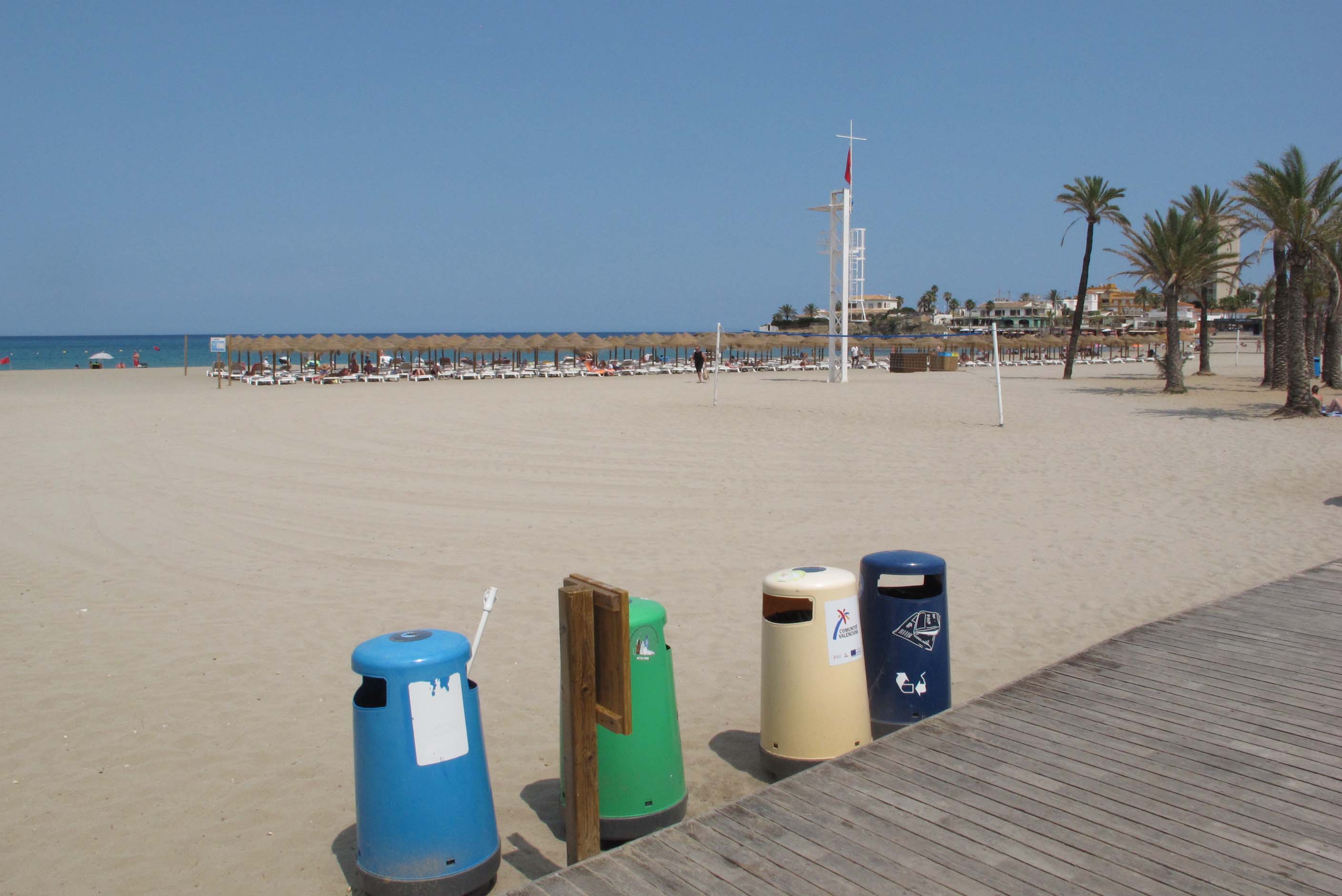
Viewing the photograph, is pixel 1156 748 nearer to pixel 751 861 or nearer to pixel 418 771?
pixel 751 861

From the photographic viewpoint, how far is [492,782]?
4.16 m

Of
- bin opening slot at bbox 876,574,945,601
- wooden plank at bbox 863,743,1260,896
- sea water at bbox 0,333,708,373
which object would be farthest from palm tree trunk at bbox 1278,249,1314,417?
sea water at bbox 0,333,708,373

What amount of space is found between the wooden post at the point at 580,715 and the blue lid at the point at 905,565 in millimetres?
1640

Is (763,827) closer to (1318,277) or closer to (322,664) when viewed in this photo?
(322,664)

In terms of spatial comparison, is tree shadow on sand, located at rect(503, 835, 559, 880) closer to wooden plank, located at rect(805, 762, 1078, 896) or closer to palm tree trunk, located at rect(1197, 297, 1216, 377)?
wooden plank, located at rect(805, 762, 1078, 896)

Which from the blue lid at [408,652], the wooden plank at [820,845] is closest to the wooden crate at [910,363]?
the wooden plank at [820,845]

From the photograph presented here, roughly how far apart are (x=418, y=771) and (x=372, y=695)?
28cm

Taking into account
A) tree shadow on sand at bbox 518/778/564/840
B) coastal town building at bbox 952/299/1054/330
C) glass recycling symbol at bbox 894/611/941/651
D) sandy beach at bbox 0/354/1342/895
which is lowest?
tree shadow on sand at bbox 518/778/564/840

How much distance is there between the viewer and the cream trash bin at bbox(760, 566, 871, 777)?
3.89 metres

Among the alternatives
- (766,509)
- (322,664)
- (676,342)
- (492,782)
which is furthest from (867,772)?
(676,342)

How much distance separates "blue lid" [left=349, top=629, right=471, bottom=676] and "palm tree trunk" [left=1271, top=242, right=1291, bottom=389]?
29.2 meters

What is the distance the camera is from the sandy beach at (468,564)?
3953mm

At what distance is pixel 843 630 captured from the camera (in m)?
3.91

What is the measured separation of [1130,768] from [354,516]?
7.87 m
